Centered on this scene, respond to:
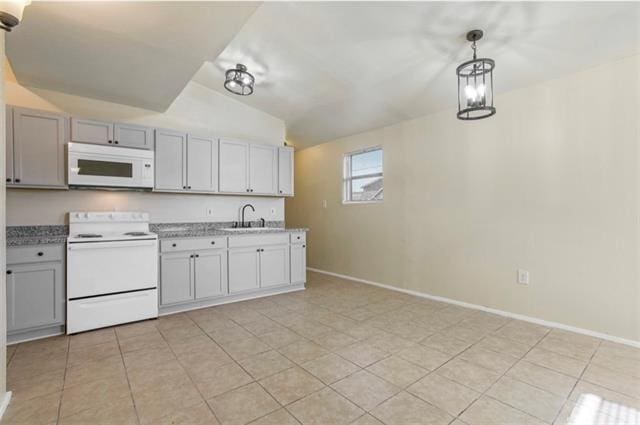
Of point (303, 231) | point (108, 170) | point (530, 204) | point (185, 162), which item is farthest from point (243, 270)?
point (530, 204)

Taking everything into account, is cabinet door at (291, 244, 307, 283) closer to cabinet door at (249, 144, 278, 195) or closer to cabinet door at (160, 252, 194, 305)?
cabinet door at (249, 144, 278, 195)

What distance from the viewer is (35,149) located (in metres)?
2.90

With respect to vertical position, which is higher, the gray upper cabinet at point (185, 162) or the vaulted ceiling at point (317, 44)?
the vaulted ceiling at point (317, 44)

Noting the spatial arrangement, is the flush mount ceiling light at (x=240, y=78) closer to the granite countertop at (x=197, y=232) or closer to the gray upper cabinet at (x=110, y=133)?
the gray upper cabinet at (x=110, y=133)

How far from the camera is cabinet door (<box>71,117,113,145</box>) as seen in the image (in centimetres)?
306

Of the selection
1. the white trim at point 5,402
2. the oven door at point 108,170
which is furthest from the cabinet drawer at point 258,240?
the white trim at point 5,402

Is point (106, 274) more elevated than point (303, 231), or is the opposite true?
point (303, 231)

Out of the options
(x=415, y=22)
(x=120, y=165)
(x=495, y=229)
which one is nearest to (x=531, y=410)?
(x=495, y=229)

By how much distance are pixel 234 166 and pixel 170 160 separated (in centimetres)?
79

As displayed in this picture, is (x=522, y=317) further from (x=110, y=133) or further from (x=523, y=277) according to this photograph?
(x=110, y=133)

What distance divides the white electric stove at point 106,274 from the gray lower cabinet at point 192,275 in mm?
140

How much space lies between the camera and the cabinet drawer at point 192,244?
10.7ft

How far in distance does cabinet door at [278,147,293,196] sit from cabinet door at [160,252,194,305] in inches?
67.1

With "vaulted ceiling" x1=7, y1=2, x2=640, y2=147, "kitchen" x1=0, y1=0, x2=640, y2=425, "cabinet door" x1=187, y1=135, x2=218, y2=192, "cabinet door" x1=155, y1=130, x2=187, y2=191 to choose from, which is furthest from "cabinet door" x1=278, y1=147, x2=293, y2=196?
"cabinet door" x1=155, y1=130, x2=187, y2=191
